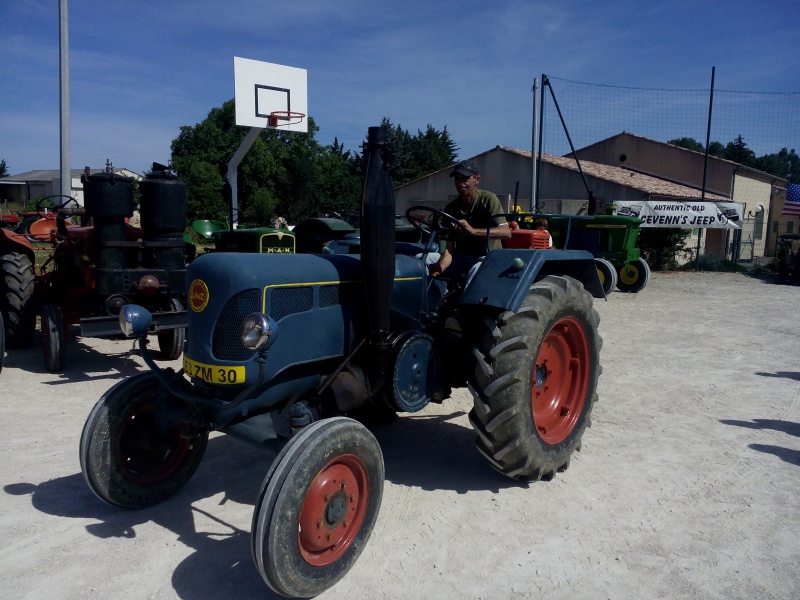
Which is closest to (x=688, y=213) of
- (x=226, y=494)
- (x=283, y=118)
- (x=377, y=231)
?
(x=283, y=118)

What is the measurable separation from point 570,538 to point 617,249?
35.3 ft

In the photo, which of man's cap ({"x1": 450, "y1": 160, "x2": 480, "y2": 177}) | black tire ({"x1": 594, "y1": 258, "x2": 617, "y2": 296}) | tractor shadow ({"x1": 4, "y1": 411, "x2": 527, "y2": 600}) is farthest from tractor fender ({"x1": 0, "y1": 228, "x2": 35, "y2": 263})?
black tire ({"x1": 594, "y1": 258, "x2": 617, "y2": 296})

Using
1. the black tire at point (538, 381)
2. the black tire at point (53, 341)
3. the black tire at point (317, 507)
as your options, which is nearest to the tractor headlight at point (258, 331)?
the black tire at point (317, 507)

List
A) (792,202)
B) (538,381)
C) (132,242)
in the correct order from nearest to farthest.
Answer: (538,381)
(132,242)
(792,202)

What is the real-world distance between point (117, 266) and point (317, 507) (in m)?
4.37

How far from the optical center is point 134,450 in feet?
11.0

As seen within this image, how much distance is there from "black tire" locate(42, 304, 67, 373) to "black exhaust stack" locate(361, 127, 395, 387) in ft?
14.5

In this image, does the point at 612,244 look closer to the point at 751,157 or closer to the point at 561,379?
the point at 561,379

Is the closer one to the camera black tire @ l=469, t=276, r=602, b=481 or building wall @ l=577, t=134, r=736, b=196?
black tire @ l=469, t=276, r=602, b=481

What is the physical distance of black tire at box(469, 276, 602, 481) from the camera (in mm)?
3451

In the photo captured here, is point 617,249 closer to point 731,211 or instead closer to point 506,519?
point 731,211

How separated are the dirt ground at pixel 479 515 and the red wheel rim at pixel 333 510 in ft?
0.63

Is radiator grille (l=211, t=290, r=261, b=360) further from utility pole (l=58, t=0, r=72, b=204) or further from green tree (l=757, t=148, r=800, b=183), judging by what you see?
green tree (l=757, t=148, r=800, b=183)

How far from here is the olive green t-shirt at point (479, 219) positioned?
4332 mm
